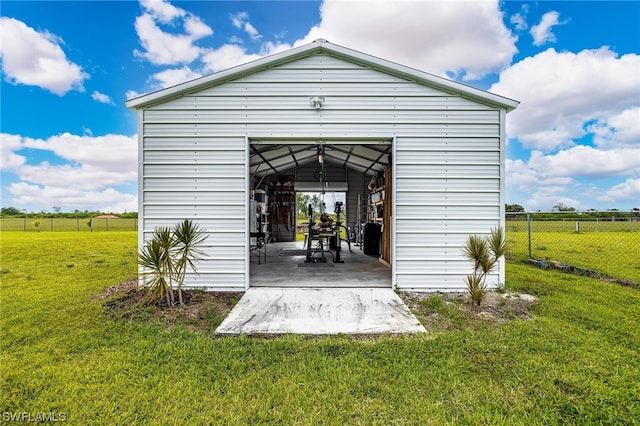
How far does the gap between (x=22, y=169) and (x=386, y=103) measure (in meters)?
21.4

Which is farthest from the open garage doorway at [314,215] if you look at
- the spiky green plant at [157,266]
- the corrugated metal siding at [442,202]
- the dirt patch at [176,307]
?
the spiky green plant at [157,266]

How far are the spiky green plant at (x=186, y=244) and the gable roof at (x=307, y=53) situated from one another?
6.89 feet

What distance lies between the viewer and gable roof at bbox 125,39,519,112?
480 cm

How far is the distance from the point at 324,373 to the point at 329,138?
3.60m

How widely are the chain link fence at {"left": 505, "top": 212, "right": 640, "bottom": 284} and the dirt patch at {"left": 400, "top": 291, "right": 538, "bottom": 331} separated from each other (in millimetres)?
1069

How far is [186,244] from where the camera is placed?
4379 mm

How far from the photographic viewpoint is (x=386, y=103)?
493 cm

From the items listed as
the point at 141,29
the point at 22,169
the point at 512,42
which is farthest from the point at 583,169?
the point at 22,169

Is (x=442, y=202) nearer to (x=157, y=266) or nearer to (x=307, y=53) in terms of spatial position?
(x=307, y=53)

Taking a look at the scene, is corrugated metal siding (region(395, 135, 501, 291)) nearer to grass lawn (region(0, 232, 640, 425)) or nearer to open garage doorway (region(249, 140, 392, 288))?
open garage doorway (region(249, 140, 392, 288))

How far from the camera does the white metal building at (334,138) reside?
4906 millimetres

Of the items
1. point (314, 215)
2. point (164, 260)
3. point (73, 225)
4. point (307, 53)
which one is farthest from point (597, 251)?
point (73, 225)

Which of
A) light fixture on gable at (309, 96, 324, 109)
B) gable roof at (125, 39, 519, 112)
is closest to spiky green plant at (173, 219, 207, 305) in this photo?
gable roof at (125, 39, 519, 112)

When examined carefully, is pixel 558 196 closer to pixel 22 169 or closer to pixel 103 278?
pixel 103 278
